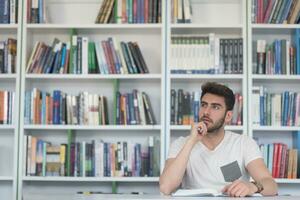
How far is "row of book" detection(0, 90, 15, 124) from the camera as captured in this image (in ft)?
12.0

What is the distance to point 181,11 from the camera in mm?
3697

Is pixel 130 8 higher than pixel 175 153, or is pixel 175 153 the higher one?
pixel 130 8

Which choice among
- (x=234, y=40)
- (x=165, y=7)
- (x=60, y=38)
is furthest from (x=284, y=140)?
(x=60, y=38)

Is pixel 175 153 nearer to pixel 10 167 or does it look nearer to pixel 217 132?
pixel 217 132

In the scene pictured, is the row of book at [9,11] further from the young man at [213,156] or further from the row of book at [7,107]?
the young man at [213,156]

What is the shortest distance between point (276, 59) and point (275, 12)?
0.35m

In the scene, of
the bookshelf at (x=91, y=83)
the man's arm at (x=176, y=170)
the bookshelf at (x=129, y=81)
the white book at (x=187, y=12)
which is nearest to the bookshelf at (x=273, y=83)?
the bookshelf at (x=129, y=81)

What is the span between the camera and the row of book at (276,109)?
11.8 feet

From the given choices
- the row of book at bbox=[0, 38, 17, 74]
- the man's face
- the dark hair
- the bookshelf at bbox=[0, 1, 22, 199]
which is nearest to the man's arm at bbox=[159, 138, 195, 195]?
the man's face

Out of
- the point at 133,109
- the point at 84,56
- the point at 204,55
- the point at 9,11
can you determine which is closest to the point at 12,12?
the point at 9,11

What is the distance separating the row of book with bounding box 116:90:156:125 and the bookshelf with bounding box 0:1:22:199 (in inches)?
29.6

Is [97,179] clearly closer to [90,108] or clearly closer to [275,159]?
[90,108]

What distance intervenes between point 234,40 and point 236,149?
135 centimetres

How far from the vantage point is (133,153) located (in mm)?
3643
